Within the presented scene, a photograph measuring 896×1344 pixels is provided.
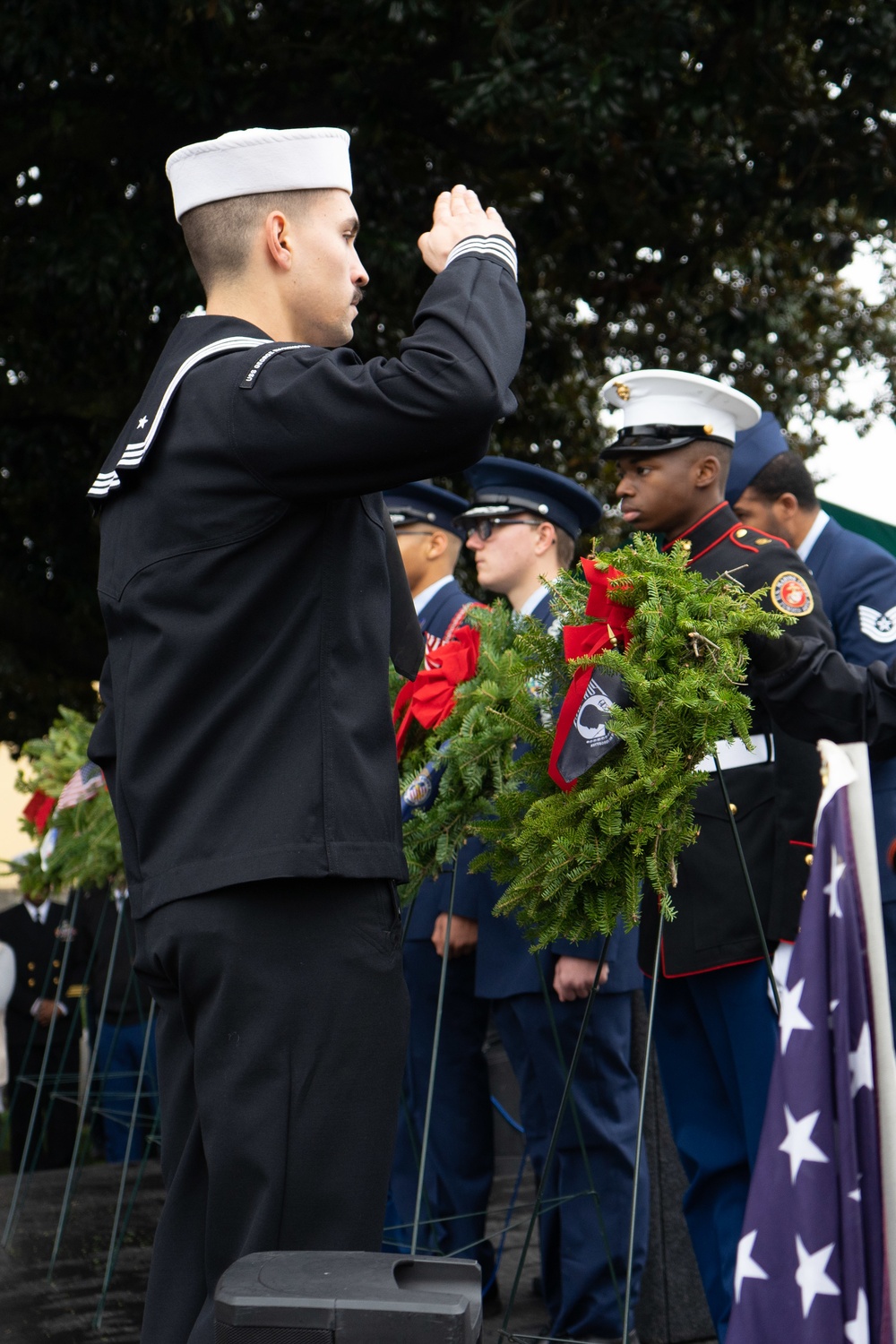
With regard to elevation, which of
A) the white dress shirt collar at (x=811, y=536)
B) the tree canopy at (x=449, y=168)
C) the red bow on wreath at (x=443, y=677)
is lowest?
Result: the red bow on wreath at (x=443, y=677)

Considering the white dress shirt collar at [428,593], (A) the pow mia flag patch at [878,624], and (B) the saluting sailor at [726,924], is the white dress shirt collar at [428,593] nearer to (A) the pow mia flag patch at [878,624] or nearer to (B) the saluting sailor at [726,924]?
(A) the pow mia flag patch at [878,624]

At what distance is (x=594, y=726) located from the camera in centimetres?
276

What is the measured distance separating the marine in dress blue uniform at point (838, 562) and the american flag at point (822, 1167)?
6.30 feet

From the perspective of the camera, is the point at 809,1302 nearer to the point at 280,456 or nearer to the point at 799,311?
the point at 280,456

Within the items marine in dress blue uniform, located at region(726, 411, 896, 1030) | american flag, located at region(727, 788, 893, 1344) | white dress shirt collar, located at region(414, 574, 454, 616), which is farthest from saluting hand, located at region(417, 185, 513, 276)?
white dress shirt collar, located at region(414, 574, 454, 616)

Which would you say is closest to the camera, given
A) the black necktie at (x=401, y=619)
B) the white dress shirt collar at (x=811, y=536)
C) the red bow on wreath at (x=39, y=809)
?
the black necktie at (x=401, y=619)

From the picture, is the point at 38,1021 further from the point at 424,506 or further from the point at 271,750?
the point at 271,750

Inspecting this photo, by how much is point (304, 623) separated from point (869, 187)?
6.39 m

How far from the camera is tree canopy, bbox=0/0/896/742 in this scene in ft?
24.1

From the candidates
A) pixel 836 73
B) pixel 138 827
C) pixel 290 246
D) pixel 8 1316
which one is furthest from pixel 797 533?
pixel 836 73

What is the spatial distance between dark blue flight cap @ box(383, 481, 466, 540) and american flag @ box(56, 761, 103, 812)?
1.82m

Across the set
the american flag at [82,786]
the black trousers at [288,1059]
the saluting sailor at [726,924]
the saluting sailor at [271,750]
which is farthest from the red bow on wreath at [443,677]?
the american flag at [82,786]

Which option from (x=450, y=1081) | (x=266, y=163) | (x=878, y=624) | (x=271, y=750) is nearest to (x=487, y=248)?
(x=266, y=163)

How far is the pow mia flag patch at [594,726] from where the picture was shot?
2736 millimetres
